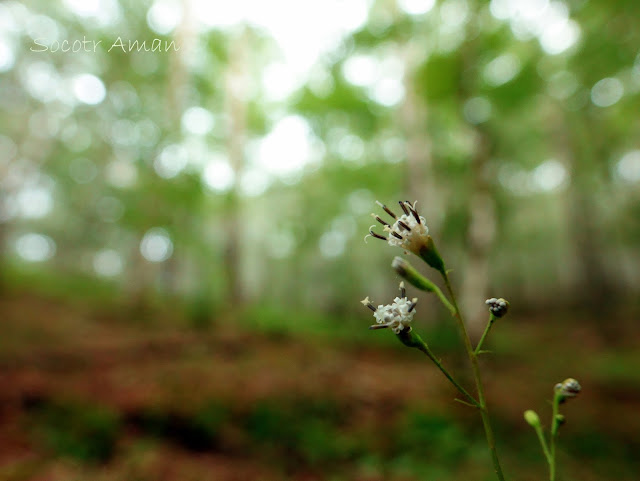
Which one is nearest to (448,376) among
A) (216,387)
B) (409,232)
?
(409,232)

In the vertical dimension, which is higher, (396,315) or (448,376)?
(396,315)

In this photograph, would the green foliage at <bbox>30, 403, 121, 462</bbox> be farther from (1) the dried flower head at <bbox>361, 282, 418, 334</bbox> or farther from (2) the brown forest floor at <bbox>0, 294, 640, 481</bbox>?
(1) the dried flower head at <bbox>361, 282, 418, 334</bbox>

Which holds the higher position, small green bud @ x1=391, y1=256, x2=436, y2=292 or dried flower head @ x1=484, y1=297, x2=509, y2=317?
small green bud @ x1=391, y1=256, x2=436, y2=292

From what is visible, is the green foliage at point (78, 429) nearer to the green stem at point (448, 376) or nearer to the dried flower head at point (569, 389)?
the green stem at point (448, 376)

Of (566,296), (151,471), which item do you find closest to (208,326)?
(151,471)

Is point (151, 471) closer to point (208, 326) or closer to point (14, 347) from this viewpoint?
point (14, 347)

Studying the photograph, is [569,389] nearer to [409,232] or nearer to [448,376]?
[448,376]

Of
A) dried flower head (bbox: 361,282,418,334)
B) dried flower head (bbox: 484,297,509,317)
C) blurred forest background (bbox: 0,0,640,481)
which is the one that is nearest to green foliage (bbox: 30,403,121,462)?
blurred forest background (bbox: 0,0,640,481)
